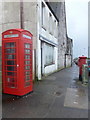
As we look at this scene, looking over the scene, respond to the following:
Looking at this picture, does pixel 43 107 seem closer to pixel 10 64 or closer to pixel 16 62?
pixel 16 62

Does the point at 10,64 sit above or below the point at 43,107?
above

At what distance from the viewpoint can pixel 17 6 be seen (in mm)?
7090

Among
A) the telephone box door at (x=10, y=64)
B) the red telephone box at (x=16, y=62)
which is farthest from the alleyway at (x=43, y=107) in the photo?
the telephone box door at (x=10, y=64)

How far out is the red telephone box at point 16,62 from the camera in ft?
13.8

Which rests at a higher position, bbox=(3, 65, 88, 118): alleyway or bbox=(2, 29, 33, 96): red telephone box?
bbox=(2, 29, 33, 96): red telephone box

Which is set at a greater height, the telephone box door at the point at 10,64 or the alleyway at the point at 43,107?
the telephone box door at the point at 10,64

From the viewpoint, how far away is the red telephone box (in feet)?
13.8

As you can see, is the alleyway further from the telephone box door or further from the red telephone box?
the telephone box door

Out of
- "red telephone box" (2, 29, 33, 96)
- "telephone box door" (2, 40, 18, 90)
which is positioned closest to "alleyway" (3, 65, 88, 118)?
"red telephone box" (2, 29, 33, 96)

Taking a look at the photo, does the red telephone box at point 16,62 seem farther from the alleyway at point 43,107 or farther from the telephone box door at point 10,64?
the alleyway at point 43,107

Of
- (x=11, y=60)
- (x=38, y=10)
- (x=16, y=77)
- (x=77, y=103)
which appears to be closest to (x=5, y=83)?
(x=16, y=77)

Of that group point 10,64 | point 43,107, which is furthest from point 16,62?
point 43,107

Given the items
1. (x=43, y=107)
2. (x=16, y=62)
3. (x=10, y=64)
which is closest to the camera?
(x=43, y=107)

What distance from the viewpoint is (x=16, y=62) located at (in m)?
4.25
